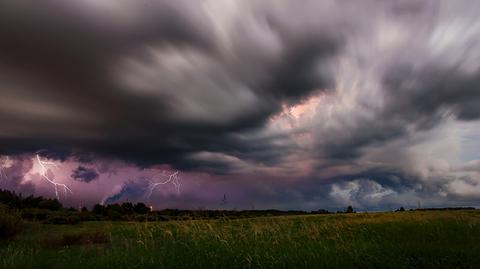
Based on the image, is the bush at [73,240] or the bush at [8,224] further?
the bush at [8,224]

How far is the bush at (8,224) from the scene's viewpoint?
32406 millimetres

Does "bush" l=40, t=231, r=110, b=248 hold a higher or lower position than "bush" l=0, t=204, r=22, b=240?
lower

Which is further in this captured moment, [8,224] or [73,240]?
[8,224]

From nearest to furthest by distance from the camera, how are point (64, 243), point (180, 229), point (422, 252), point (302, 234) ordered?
point (422, 252) → point (180, 229) → point (302, 234) → point (64, 243)

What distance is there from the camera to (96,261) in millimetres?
16203

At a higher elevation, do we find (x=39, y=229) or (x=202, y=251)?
(x=39, y=229)

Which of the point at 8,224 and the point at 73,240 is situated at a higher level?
the point at 8,224

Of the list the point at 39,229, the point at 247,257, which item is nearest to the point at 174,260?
the point at 247,257

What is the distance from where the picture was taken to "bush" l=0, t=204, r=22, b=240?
32.4m

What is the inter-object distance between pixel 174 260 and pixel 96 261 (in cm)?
320

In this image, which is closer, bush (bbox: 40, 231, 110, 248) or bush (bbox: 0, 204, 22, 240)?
bush (bbox: 40, 231, 110, 248)

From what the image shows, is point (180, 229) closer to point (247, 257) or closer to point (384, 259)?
point (247, 257)

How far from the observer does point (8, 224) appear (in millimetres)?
32688

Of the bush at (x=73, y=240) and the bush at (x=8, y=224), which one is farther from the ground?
the bush at (x=8, y=224)
